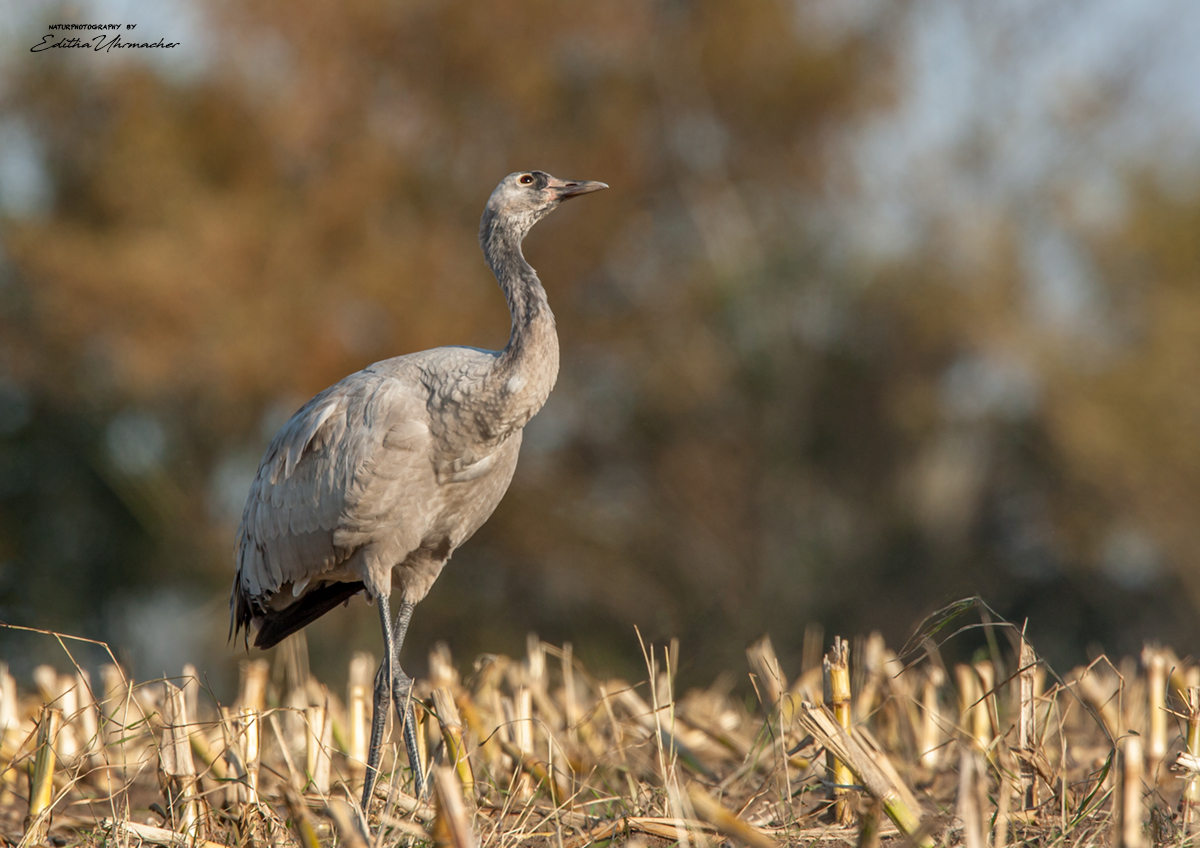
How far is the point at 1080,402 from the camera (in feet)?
45.7

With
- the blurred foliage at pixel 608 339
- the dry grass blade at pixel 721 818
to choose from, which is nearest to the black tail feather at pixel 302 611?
the dry grass blade at pixel 721 818

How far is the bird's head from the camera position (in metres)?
4.63

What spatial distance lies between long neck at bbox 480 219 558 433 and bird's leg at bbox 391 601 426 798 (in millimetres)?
997

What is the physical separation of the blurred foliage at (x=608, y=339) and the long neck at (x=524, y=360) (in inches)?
322

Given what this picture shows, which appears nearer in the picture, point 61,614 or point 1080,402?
point 61,614

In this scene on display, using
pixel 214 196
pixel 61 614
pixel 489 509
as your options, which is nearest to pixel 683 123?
pixel 214 196

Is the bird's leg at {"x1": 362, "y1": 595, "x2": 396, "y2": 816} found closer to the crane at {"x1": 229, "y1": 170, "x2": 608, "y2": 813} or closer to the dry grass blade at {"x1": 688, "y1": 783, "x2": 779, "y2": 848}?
the crane at {"x1": 229, "y1": 170, "x2": 608, "y2": 813}

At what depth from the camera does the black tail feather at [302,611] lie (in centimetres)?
506

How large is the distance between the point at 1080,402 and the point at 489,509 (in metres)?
11.1

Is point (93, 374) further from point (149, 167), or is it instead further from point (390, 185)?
point (390, 185)

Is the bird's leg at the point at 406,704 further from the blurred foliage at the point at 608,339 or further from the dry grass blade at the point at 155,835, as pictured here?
the blurred foliage at the point at 608,339

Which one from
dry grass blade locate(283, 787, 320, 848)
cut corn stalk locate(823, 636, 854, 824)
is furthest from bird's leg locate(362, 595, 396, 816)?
cut corn stalk locate(823, 636, 854, 824)

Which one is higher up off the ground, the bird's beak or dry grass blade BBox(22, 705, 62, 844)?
the bird's beak

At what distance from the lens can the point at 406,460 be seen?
4.18 m
